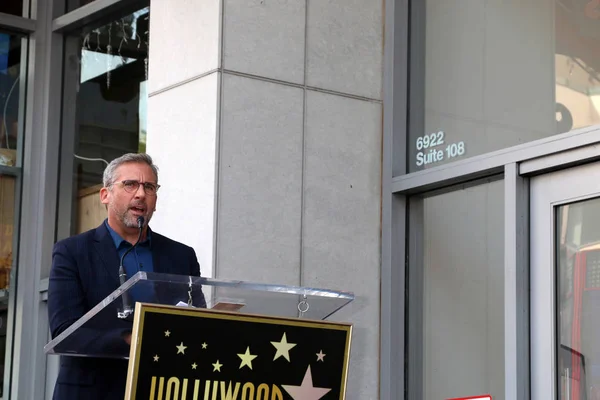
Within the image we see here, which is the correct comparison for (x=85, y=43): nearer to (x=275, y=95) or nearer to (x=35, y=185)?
(x=35, y=185)

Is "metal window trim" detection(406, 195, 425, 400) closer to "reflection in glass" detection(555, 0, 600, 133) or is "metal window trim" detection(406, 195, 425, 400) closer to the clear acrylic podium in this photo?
"reflection in glass" detection(555, 0, 600, 133)

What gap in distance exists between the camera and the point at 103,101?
824 cm

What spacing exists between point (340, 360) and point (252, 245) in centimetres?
204

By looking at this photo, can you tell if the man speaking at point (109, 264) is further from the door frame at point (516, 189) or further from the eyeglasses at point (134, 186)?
the door frame at point (516, 189)

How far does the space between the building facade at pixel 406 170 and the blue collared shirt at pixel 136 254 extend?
1194 mm

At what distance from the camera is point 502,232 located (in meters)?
5.46

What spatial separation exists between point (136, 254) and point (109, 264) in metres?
0.16

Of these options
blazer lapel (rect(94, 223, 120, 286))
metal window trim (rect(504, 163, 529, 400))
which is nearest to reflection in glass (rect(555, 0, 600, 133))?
metal window trim (rect(504, 163, 529, 400))

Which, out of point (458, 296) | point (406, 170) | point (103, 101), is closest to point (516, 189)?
point (458, 296)

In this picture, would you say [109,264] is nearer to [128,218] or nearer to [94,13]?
[128,218]

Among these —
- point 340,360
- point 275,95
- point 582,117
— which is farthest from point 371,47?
point 340,360

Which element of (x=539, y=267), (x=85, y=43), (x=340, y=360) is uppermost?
(x=85, y=43)

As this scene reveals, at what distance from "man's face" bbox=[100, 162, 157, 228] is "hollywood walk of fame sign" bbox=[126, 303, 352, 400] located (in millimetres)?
857

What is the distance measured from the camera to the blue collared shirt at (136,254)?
421 cm
